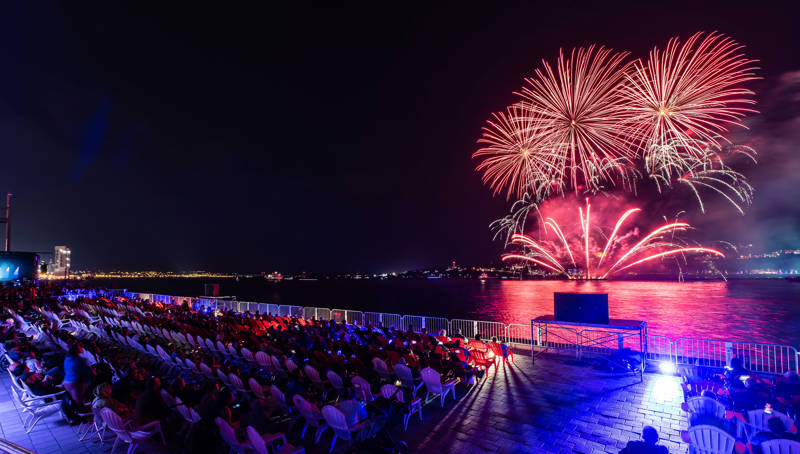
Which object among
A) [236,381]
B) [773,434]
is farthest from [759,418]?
[236,381]

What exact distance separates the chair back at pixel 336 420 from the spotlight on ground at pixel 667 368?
8.59 metres

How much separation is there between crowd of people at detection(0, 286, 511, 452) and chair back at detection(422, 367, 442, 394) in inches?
13.4

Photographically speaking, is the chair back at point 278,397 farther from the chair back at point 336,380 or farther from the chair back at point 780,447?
the chair back at point 780,447

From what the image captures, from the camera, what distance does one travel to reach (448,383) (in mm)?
8031

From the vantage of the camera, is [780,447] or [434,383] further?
[434,383]

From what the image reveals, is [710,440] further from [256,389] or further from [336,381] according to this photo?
[256,389]

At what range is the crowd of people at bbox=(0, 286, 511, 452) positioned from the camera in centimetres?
Answer: 593

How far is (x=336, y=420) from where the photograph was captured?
5777 mm

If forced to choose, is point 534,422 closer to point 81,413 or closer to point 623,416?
point 623,416

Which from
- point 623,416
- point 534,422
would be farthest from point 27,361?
point 623,416

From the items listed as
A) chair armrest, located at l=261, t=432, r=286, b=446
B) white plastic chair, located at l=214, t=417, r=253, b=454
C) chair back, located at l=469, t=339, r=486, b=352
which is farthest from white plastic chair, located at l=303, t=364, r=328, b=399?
chair back, located at l=469, t=339, r=486, b=352

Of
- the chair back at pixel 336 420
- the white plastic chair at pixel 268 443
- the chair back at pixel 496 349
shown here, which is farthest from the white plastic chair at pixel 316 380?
the chair back at pixel 496 349

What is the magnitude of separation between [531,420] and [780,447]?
3.53 meters

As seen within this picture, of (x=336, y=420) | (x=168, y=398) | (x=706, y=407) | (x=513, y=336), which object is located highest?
(x=706, y=407)
